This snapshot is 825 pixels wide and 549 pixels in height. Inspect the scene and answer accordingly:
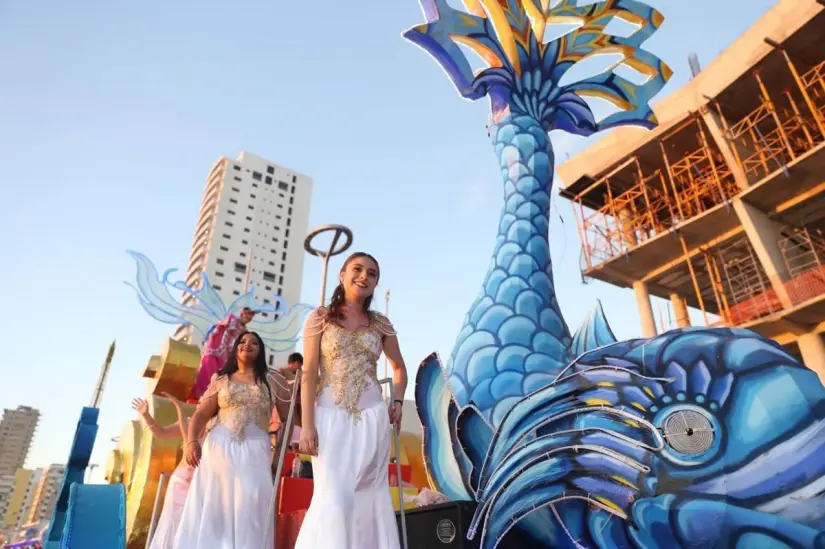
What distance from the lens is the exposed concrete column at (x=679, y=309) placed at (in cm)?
1584

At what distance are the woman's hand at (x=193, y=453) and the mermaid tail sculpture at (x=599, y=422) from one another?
5.56 feet

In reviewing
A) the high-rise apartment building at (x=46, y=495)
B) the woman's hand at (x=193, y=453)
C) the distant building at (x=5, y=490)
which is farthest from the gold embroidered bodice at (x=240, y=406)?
the distant building at (x=5, y=490)

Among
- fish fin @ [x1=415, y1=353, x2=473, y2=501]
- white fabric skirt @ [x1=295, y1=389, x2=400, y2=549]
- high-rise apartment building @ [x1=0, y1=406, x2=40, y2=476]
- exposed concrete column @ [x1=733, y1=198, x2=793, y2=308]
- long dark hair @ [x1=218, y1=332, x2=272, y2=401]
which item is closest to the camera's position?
white fabric skirt @ [x1=295, y1=389, x2=400, y2=549]

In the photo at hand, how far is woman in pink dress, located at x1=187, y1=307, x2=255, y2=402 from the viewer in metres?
5.51

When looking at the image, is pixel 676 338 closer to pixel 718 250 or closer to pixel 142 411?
pixel 142 411

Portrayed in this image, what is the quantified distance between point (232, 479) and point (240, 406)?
1.42 feet

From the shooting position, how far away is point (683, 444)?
301 centimetres

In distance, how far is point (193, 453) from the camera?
3236mm

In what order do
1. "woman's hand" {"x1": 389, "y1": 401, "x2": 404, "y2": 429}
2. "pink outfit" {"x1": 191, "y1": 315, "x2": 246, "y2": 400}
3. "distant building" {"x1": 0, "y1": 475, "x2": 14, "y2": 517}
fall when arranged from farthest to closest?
"distant building" {"x1": 0, "y1": 475, "x2": 14, "y2": 517} → "pink outfit" {"x1": 191, "y1": 315, "x2": 246, "y2": 400} → "woman's hand" {"x1": 389, "y1": 401, "x2": 404, "y2": 429}

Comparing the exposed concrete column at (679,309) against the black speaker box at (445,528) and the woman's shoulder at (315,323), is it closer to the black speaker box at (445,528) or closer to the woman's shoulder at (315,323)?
the black speaker box at (445,528)

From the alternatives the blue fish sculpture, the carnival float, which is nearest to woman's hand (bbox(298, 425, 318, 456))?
the carnival float

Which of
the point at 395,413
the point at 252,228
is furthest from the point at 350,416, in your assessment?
the point at 252,228

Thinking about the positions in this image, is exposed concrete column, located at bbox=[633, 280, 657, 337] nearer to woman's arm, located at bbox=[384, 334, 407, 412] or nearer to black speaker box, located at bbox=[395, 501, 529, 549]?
black speaker box, located at bbox=[395, 501, 529, 549]

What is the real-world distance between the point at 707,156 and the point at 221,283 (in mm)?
41650
